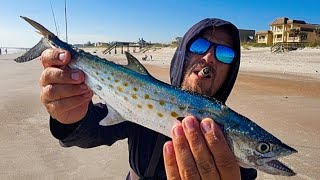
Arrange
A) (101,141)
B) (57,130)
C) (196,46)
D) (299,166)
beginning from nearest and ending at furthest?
(57,130)
(101,141)
(196,46)
(299,166)

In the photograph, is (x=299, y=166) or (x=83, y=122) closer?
(x=83, y=122)

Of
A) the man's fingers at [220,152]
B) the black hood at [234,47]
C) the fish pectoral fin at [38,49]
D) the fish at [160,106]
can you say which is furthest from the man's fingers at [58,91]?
the black hood at [234,47]

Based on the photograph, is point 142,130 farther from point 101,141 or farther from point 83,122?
point 83,122

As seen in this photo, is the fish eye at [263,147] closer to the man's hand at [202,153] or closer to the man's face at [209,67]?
the man's hand at [202,153]

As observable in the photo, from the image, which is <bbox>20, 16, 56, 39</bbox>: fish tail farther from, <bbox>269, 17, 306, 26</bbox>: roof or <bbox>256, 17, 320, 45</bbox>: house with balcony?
<bbox>269, 17, 306, 26</bbox>: roof

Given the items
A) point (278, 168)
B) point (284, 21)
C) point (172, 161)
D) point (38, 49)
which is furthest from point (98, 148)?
point (284, 21)

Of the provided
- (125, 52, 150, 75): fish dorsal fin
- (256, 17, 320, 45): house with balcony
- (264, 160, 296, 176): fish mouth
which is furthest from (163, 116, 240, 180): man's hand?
(256, 17, 320, 45): house with balcony

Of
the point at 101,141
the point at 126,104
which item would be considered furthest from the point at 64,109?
the point at 101,141
